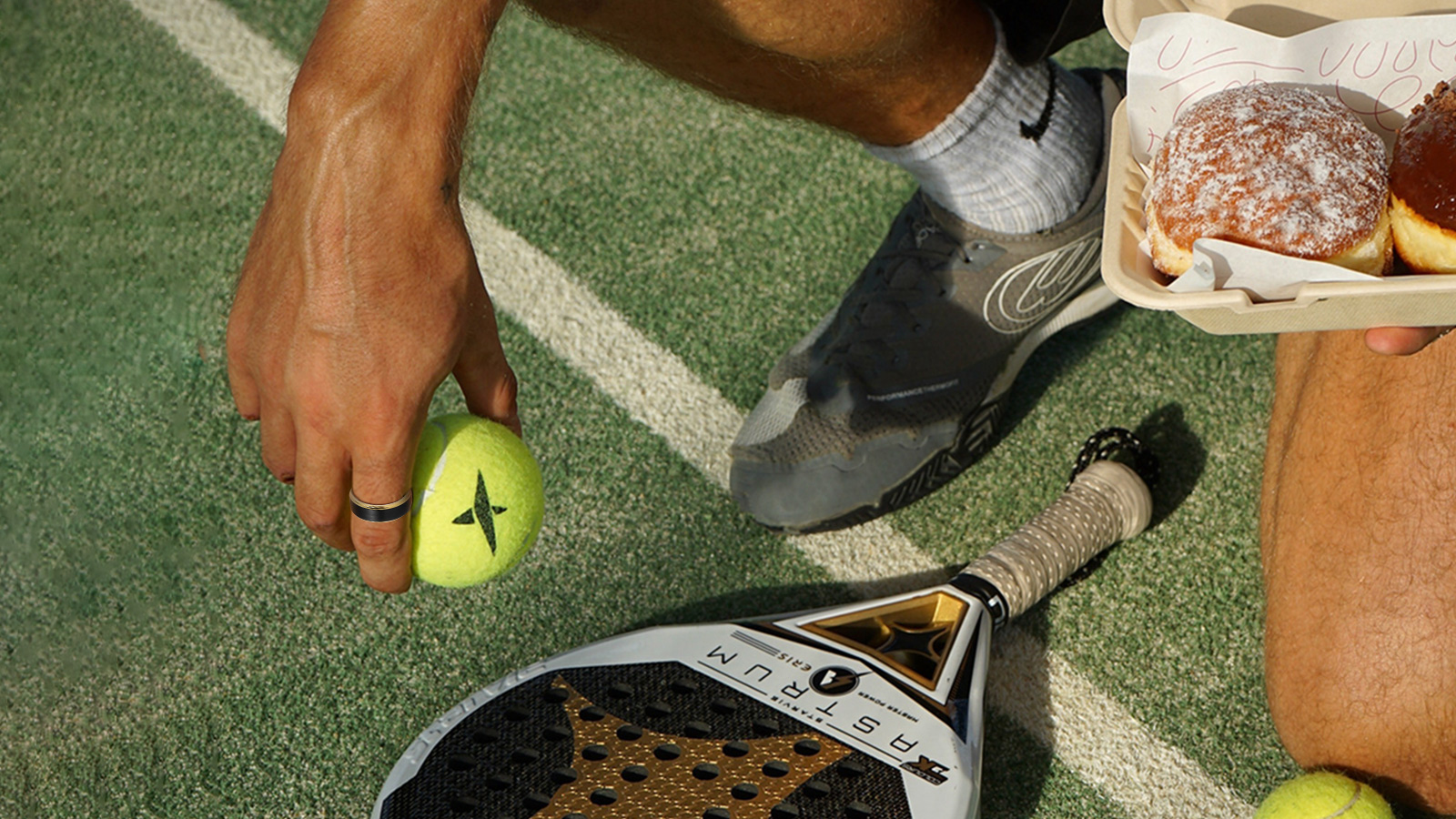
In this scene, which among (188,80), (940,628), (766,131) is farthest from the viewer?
(188,80)

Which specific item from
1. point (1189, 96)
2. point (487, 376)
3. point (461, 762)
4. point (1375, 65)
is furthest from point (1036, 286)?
point (461, 762)

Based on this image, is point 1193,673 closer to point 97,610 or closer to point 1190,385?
point 1190,385

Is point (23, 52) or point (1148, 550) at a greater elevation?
point (1148, 550)

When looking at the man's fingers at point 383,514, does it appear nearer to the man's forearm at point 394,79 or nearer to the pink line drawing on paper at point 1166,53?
the man's forearm at point 394,79

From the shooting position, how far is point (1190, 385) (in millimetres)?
2029

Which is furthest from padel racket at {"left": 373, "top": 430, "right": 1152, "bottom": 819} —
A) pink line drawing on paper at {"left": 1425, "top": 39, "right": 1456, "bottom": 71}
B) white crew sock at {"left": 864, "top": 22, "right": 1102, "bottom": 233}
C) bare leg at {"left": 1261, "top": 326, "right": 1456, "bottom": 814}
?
pink line drawing on paper at {"left": 1425, "top": 39, "right": 1456, "bottom": 71}

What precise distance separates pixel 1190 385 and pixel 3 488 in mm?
2069

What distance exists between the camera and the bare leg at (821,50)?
1659 mm

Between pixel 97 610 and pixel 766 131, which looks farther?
pixel 766 131

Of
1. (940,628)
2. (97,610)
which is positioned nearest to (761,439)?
(940,628)

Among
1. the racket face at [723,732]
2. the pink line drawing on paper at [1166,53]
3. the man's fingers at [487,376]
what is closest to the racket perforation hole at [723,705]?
the racket face at [723,732]

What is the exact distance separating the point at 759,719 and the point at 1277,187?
90cm

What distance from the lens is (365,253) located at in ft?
3.66

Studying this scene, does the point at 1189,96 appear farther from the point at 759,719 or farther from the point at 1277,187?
the point at 759,719
